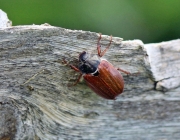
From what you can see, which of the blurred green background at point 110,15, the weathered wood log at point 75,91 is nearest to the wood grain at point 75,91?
the weathered wood log at point 75,91

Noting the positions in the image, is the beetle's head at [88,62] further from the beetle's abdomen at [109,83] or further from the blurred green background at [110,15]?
the blurred green background at [110,15]

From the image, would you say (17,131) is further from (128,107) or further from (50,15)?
(50,15)

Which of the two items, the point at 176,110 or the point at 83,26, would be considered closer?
the point at 176,110

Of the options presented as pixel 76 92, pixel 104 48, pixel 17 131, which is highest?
pixel 104 48

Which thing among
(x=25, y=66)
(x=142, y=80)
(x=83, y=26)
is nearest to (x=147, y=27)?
(x=83, y=26)

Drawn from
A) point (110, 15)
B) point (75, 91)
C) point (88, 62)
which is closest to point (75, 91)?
point (75, 91)

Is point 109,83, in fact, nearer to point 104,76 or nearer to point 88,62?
point 104,76

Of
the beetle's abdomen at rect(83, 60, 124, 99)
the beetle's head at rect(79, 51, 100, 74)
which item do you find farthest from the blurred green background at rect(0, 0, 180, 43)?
the beetle's abdomen at rect(83, 60, 124, 99)
